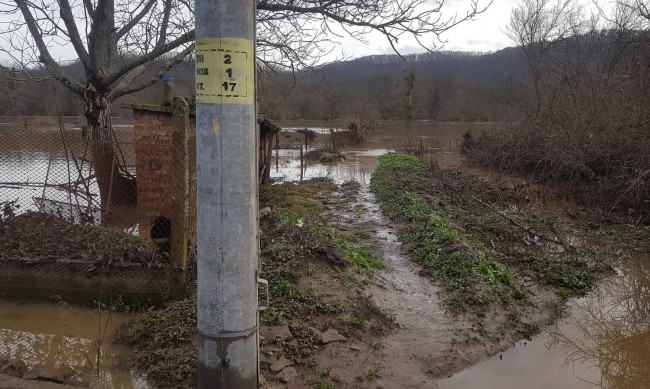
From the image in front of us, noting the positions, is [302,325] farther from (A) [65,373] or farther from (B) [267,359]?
(A) [65,373]

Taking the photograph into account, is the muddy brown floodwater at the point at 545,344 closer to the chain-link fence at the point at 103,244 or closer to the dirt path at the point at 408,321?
the dirt path at the point at 408,321

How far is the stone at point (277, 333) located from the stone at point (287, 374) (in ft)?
1.33

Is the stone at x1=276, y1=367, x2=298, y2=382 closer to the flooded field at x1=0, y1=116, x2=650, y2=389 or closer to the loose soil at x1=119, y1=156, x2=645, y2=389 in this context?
the loose soil at x1=119, y1=156, x2=645, y2=389

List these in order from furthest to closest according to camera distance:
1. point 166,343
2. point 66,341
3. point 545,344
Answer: point 545,344 < point 66,341 < point 166,343

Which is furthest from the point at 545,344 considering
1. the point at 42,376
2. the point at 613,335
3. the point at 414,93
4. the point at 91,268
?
the point at 414,93

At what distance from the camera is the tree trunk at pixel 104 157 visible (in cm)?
802

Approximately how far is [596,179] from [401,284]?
10902 mm

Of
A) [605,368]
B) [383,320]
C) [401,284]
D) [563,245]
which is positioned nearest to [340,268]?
[401,284]

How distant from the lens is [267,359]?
4078mm

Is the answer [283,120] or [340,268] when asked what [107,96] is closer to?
[340,268]

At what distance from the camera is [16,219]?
7.13 metres

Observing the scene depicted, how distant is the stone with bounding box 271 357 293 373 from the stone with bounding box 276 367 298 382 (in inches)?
1.5

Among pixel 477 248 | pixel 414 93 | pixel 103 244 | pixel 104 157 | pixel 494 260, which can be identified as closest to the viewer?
pixel 103 244

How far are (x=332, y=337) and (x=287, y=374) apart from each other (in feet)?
2.67
